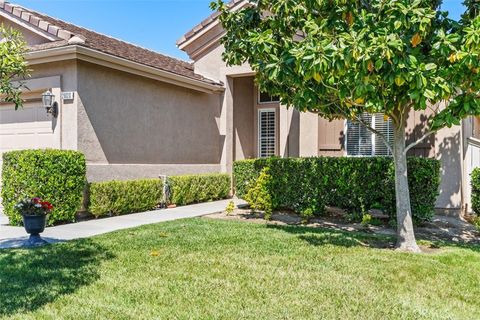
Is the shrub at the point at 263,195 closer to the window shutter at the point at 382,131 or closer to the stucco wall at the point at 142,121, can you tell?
the window shutter at the point at 382,131

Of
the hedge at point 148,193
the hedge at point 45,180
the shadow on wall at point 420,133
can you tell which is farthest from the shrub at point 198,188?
the shadow on wall at point 420,133

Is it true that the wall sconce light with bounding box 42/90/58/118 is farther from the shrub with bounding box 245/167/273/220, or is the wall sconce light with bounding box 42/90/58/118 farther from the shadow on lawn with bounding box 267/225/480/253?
the shadow on lawn with bounding box 267/225/480/253

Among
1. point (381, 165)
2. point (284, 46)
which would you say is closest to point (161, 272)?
point (284, 46)

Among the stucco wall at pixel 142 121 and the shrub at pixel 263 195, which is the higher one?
the stucco wall at pixel 142 121

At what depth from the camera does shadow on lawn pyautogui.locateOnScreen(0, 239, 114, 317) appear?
5023 mm

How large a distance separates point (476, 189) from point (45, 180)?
11432 mm

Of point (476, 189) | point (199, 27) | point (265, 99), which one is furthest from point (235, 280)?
point (199, 27)

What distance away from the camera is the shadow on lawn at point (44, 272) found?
502cm

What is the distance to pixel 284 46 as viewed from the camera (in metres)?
7.50

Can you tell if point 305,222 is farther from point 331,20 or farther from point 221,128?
point 221,128

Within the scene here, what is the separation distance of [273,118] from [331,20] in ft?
35.7

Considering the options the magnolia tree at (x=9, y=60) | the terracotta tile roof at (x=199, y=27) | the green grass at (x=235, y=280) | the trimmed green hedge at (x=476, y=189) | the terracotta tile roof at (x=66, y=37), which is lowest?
the green grass at (x=235, y=280)

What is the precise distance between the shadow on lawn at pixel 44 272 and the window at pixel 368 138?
28.8 feet

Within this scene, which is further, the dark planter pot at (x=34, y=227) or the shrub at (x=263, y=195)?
the shrub at (x=263, y=195)
